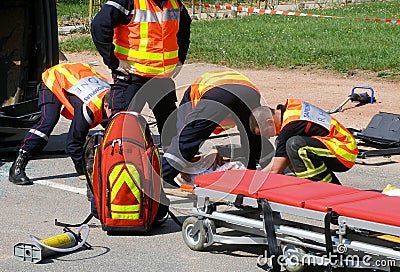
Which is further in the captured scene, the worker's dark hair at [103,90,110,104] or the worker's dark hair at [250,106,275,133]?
the worker's dark hair at [103,90,110,104]

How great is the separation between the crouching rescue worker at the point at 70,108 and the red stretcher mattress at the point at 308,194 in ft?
6.95

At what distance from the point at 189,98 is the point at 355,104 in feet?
14.6

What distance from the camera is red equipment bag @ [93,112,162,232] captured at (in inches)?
239

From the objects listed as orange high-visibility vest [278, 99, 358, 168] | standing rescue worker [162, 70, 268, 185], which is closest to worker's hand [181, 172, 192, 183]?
standing rescue worker [162, 70, 268, 185]

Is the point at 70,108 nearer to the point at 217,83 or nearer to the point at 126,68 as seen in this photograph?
the point at 126,68

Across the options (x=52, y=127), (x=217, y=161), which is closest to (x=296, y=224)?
(x=217, y=161)

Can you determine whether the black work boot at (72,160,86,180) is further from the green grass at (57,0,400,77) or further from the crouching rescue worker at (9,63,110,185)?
the green grass at (57,0,400,77)

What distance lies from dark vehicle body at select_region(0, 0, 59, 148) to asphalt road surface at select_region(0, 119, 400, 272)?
2.90ft

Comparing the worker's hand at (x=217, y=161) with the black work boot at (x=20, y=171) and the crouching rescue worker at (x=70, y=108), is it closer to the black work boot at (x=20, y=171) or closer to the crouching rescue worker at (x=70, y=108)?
the crouching rescue worker at (x=70, y=108)

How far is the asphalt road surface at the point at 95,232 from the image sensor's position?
5.62 metres

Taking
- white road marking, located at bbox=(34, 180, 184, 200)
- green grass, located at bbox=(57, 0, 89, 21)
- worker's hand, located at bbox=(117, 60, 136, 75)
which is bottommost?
green grass, located at bbox=(57, 0, 89, 21)

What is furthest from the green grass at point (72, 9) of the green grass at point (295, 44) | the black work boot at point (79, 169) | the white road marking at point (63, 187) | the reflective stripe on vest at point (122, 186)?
the reflective stripe on vest at point (122, 186)

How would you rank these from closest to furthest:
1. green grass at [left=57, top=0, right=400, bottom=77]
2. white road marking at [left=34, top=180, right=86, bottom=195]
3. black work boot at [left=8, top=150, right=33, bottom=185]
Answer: white road marking at [left=34, top=180, right=86, bottom=195] → black work boot at [left=8, top=150, right=33, bottom=185] → green grass at [left=57, top=0, right=400, bottom=77]

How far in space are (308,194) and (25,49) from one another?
4.71 meters
